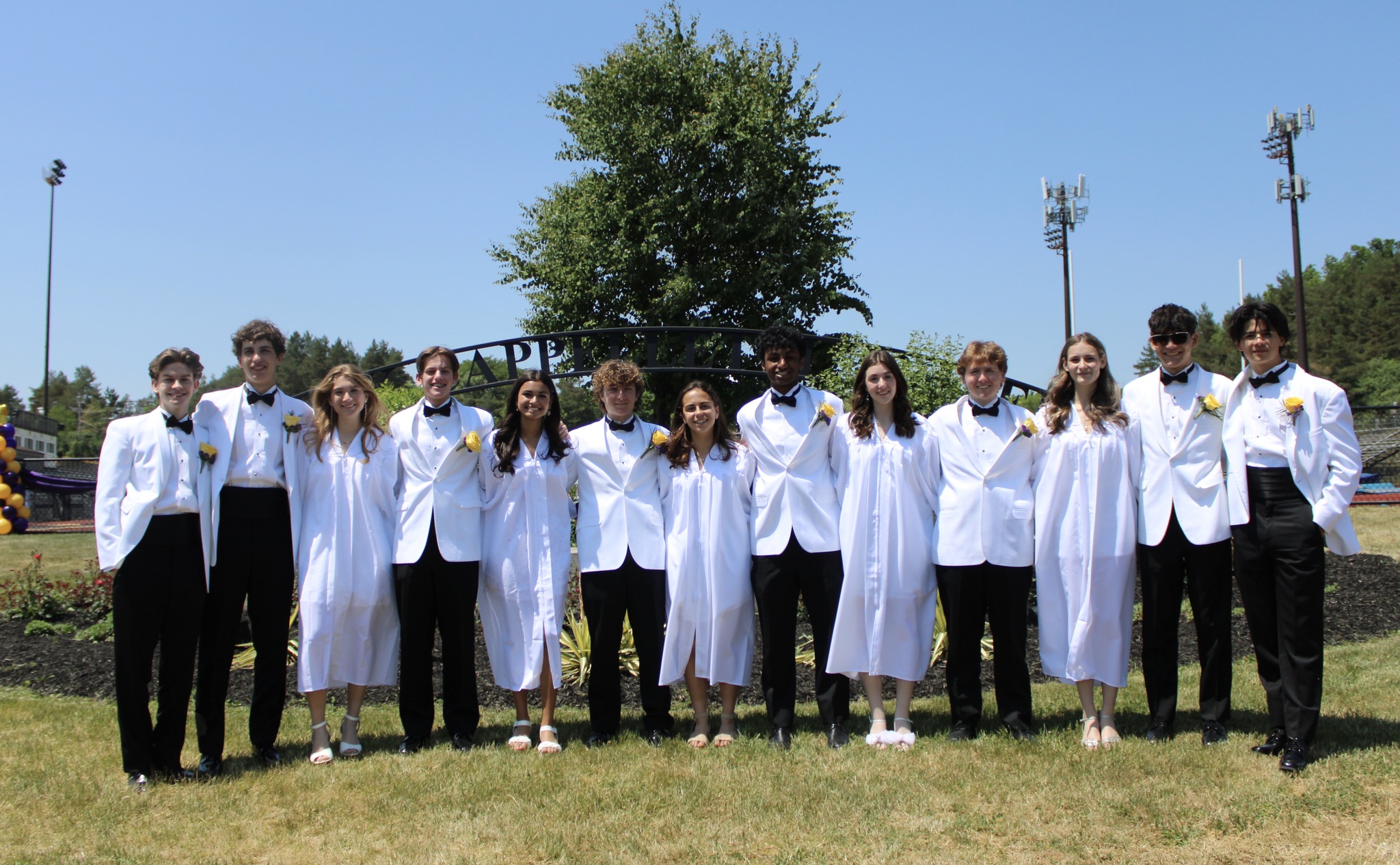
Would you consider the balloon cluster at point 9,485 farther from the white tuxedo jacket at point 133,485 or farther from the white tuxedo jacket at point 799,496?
the white tuxedo jacket at point 799,496

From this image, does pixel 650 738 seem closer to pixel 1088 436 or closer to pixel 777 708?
pixel 777 708

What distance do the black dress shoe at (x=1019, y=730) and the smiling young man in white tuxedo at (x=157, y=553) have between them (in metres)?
4.08

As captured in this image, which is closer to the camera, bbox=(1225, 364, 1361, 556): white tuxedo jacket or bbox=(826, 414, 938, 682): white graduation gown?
bbox=(1225, 364, 1361, 556): white tuxedo jacket

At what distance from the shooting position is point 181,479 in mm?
4707

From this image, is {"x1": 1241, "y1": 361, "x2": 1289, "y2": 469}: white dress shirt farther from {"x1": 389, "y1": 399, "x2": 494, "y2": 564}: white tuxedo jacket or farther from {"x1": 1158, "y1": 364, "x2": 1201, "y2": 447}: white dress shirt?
{"x1": 389, "y1": 399, "x2": 494, "y2": 564}: white tuxedo jacket

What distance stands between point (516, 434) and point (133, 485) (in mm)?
1834

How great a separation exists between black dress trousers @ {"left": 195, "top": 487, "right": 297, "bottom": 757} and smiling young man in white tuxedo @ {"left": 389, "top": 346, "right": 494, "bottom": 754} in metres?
0.57

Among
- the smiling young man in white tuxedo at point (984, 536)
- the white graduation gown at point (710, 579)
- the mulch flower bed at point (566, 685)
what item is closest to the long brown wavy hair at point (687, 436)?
the white graduation gown at point (710, 579)

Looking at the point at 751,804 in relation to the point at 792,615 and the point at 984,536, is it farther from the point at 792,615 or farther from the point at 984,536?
the point at 984,536

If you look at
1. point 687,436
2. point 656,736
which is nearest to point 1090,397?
point 687,436

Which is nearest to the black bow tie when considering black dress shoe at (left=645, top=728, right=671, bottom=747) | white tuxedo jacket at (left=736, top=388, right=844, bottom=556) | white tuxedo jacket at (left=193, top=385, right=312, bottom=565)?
white tuxedo jacket at (left=736, top=388, right=844, bottom=556)

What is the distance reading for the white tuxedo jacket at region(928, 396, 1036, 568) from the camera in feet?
16.1

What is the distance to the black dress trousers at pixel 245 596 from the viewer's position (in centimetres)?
488

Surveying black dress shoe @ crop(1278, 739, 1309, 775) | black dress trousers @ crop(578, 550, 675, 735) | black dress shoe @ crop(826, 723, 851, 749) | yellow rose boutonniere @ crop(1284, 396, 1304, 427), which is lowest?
black dress shoe @ crop(826, 723, 851, 749)
